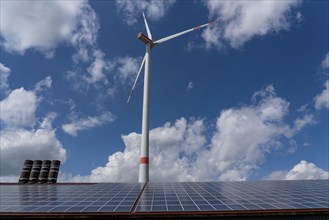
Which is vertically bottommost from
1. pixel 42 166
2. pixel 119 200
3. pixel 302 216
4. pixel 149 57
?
pixel 302 216

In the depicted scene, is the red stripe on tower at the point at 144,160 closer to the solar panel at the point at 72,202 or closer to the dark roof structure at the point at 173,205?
the solar panel at the point at 72,202

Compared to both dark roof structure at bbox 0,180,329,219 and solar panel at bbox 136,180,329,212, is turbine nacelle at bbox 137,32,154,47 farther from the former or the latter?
dark roof structure at bbox 0,180,329,219

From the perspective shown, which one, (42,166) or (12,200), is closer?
(12,200)

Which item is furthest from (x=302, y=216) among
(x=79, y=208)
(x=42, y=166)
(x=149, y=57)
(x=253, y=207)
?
(x=149, y=57)

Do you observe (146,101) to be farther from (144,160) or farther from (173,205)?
(173,205)

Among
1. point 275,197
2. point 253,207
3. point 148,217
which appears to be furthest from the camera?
point 275,197

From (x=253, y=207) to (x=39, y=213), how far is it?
17.0 metres

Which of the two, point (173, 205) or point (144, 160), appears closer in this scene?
point (173, 205)

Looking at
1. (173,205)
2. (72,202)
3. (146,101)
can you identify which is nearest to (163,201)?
(173,205)

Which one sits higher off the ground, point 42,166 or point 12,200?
point 42,166

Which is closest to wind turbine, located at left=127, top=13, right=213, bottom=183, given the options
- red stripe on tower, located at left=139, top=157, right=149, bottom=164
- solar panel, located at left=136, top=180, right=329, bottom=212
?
red stripe on tower, located at left=139, top=157, right=149, bottom=164

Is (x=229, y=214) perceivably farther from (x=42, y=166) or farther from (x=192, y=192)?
(x=42, y=166)

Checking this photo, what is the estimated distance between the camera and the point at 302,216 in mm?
20766

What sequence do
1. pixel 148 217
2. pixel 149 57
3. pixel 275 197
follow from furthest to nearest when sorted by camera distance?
pixel 149 57 → pixel 275 197 → pixel 148 217
